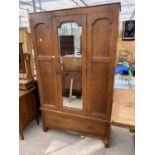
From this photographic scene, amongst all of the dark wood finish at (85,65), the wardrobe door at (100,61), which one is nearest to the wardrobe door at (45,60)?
the dark wood finish at (85,65)

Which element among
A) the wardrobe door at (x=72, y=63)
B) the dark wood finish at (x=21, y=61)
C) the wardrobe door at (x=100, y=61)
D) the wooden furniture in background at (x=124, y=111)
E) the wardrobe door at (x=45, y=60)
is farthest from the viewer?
the dark wood finish at (x=21, y=61)

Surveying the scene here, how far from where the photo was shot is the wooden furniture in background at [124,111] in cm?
115

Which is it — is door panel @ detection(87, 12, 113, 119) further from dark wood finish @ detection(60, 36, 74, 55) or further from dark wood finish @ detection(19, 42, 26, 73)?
dark wood finish @ detection(19, 42, 26, 73)

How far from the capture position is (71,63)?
5.72 feet

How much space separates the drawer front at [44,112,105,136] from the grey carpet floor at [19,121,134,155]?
19 cm

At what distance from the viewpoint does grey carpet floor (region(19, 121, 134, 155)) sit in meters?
1.87

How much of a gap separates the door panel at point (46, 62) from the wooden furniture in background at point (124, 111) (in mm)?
872

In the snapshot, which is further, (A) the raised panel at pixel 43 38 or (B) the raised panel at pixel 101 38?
(A) the raised panel at pixel 43 38

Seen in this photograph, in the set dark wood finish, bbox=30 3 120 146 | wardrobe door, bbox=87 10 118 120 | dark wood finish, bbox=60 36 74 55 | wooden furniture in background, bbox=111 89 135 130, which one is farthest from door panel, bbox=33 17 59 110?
wooden furniture in background, bbox=111 89 135 130

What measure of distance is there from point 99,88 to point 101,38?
1.98 feet

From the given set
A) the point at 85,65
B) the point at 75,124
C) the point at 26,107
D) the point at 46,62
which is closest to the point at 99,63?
the point at 85,65

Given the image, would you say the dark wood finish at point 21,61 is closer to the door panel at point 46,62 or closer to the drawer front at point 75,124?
the door panel at point 46,62
